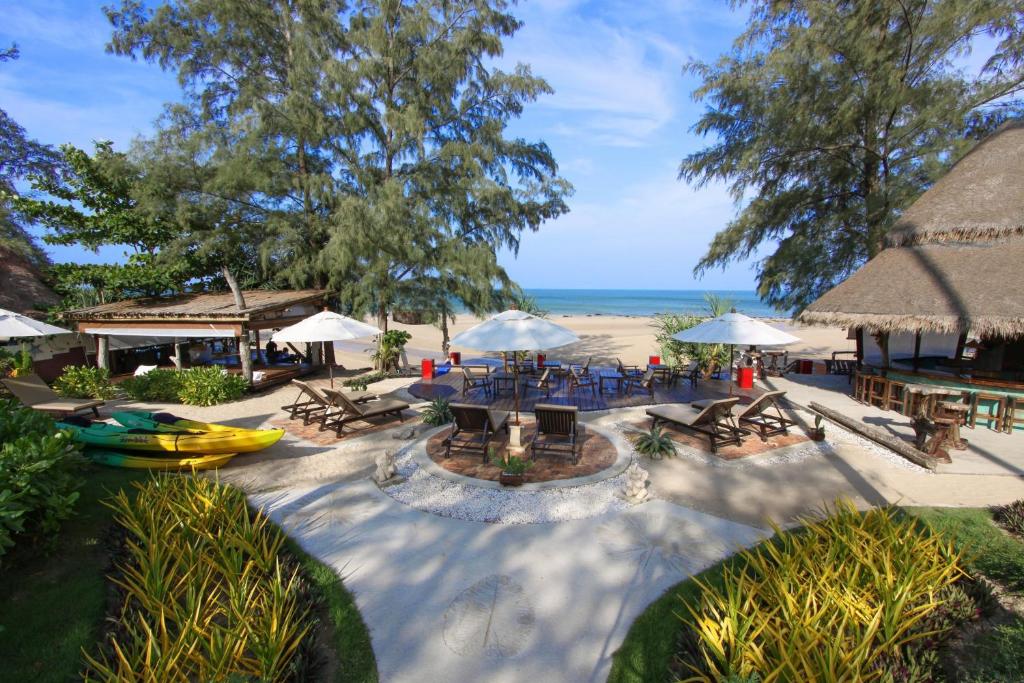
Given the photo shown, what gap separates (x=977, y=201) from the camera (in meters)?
11.7

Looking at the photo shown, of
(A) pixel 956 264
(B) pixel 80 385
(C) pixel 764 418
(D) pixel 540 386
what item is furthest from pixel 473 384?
(A) pixel 956 264

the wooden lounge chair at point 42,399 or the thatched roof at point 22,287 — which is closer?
the wooden lounge chair at point 42,399

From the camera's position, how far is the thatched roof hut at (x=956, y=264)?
9.68 meters

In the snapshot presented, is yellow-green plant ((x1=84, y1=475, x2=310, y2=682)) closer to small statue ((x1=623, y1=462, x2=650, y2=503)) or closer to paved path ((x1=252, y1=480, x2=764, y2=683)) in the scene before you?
paved path ((x1=252, y1=480, x2=764, y2=683))

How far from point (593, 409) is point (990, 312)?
28.9 feet

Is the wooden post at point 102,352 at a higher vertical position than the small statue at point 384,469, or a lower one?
higher

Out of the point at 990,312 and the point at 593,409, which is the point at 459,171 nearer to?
the point at 593,409

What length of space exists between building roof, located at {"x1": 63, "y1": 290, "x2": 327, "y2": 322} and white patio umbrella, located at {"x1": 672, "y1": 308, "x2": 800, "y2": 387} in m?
12.6

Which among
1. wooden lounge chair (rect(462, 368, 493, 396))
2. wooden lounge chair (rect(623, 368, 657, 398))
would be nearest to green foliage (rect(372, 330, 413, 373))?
wooden lounge chair (rect(462, 368, 493, 396))

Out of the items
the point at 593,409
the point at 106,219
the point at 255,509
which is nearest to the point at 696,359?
the point at 593,409

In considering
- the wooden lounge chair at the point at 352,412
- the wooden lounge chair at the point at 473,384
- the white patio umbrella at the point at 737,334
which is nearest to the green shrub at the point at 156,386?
the wooden lounge chair at the point at 352,412

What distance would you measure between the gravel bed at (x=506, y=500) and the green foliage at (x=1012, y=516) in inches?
173

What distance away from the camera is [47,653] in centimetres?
346

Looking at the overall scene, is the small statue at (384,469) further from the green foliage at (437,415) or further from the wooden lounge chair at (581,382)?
the wooden lounge chair at (581,382)
